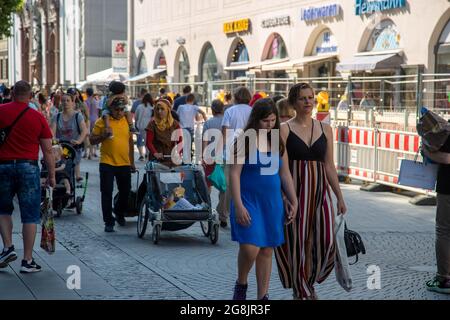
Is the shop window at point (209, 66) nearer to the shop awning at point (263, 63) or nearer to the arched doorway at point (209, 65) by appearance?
the arched doorway at point (209, 65)

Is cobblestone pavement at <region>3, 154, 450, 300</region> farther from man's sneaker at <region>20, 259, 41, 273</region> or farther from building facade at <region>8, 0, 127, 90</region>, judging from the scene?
building facade at <region>8, 0, 127, 90</region>

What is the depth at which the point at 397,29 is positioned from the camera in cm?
2945

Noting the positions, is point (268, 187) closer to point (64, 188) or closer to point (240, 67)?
point (64, 188)

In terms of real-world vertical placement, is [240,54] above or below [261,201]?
above

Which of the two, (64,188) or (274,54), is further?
(274,54)

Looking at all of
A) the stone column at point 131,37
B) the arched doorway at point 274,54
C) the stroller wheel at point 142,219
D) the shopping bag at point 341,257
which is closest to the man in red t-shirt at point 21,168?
the stroller wheel at point 142,219

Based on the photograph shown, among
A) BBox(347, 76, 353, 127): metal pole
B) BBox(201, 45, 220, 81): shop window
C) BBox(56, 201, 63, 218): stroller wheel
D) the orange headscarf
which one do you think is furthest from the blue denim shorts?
BBox(201, 45, 220, 81): shop window

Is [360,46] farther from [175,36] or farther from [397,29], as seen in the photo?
[175,36]

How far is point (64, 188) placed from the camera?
40.8ft

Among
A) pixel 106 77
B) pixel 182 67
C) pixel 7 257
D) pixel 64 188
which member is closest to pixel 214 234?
pixel 7 257

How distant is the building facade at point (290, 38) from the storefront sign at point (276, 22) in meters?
0.04

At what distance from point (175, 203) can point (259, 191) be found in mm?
3928

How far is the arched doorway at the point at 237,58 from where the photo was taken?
140 ft
